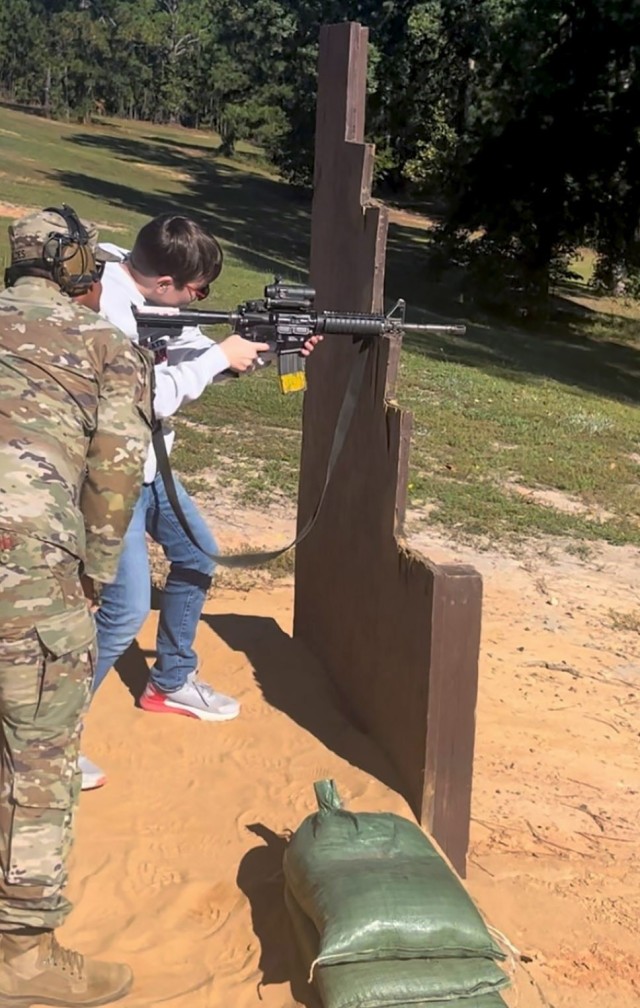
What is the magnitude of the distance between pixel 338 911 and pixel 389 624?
1.26 meters

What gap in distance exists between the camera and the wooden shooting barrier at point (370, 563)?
3670 millimetres

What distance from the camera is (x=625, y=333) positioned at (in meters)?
22.7

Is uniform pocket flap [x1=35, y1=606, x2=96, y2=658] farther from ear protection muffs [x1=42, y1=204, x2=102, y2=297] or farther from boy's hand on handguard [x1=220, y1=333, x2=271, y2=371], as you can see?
boy's hand on handguard [x1=220, y1=333, x2=271, y2=371]

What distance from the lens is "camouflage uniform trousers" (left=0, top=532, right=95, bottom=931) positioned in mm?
2691

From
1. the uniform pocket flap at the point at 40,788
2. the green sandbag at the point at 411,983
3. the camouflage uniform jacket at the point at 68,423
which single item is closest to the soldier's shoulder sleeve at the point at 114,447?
the camouflage uniform jacket at the point at 68,423

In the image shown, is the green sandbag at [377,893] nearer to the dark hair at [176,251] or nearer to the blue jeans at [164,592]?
the blue jeans at [164,592]

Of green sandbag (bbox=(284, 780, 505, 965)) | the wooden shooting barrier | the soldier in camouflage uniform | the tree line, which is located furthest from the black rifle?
the tree line

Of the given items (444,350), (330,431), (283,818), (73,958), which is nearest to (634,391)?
(444,350)

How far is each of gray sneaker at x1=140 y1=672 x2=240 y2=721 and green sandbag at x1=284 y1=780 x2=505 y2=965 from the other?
1.17m

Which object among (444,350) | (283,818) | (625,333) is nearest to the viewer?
(283,818)

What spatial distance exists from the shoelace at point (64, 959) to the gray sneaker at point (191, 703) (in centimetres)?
154

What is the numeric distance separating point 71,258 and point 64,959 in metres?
1.72

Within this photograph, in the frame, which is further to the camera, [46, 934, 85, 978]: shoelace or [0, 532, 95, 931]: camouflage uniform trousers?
[46, 934, 85, 978]: shoelace

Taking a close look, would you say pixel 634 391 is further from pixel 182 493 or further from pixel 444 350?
pixel 182 493
